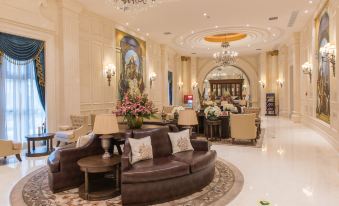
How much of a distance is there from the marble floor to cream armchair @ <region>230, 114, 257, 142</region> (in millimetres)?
509

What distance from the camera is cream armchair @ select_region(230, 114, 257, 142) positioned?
7.34m

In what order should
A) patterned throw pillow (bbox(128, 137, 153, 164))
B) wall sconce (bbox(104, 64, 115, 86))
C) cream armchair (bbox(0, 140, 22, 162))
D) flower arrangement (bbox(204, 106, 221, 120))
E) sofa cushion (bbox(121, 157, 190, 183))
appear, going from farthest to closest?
wall sconce (bbox(104, 64, 115, 86))
flower arrangement (bbox(204, 106, 221, 120))
cream armchair (bbox(0, 140, 22, 162))
patterned throw pillow (bbox(128, 137, 153, 164))
sofa cushion (bbox(121, 157, 190, 183))

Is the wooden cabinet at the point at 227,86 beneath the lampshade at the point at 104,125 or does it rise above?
above

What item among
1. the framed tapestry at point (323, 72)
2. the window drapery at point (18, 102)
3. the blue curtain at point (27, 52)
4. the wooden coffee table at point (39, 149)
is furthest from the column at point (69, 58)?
the framed tapestry at point (323, 72)

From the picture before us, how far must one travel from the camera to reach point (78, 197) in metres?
3.63

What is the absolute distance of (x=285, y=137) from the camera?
8336mm

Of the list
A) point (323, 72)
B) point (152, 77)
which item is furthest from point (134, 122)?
point (152, 77)

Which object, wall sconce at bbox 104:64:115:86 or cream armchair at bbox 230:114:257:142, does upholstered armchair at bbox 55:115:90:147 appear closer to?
wall sconce at bbox 104:64:115:86

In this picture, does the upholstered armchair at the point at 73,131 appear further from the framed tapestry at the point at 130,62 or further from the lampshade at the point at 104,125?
the lampshade at the point at 104,125

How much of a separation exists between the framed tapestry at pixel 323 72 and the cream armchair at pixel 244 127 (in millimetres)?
2294

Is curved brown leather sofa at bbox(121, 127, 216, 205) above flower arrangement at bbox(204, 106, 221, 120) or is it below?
below

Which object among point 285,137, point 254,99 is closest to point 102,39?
point 285,137

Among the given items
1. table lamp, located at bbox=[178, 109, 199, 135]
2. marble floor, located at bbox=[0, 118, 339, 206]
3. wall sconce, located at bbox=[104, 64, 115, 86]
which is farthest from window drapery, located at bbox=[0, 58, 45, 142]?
table lamp, located at bbox=[178, 109, 199, 135]

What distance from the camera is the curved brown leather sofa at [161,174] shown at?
3309mm
